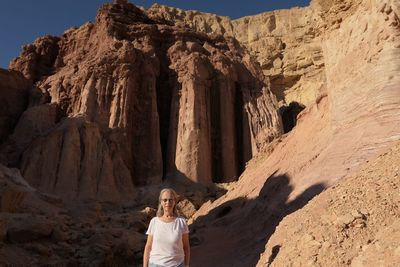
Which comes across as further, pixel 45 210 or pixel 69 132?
pixel 69 132

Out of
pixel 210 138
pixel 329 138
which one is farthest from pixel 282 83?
pixel 329 138

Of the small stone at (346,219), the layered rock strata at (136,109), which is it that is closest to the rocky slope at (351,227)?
the small stone at (346,219)

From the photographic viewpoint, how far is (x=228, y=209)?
13.8 m

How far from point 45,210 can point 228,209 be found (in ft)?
20.4

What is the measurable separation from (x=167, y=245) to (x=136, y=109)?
27028 millimetres

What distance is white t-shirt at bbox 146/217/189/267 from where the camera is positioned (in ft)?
13.9

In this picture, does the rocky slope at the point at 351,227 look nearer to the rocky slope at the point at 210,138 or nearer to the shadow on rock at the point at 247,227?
the rocky slope at the point at 210,138

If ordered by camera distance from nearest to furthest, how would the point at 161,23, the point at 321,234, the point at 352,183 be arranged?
the point at 321,234 < the point at 352,183 < the point at 161,23

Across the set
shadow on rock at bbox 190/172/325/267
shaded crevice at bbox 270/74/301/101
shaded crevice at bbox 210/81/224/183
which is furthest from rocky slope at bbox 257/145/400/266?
shaded crevice at bbox 270/74/301/101

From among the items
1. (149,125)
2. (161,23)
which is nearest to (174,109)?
(149,125)

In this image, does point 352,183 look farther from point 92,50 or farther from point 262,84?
point 92,50

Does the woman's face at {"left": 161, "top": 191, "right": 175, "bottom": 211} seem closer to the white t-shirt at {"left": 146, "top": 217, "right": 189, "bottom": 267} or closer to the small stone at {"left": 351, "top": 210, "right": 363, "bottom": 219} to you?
the white t-shirt at {"left": 146, "top": 217, "right": 189, "bottom": 267}

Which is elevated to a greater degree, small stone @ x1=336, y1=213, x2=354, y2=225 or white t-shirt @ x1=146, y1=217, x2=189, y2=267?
small stone @ x1=336, y1=213, x2=354, y2=225

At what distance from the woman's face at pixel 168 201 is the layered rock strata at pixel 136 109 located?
19.1 metres
